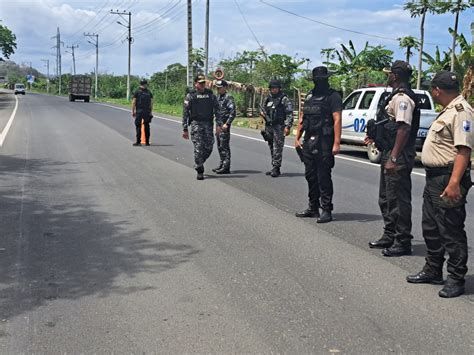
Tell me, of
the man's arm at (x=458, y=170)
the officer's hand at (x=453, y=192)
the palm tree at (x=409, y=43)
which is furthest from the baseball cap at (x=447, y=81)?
the palm tree at (x=409, y=43)

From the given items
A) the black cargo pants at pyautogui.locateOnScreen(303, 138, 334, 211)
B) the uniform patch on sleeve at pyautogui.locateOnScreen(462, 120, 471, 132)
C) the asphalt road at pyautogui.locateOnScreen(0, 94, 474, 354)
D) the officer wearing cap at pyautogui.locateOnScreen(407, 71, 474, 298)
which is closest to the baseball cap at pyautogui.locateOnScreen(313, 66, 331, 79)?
the black cargo pants at pyautogui.locateOnScreen(303, 138, 334, 211)

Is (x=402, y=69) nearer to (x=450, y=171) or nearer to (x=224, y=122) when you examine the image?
(x=450, y=171)

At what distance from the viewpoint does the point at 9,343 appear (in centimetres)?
347

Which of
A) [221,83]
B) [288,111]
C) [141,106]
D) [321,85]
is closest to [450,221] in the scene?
[321,85]

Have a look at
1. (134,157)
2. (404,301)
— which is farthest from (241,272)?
(134,157)

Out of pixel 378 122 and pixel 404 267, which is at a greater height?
pixel 378 122

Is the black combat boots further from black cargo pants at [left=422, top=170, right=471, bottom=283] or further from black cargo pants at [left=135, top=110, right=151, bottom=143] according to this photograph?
black cargo pants at [left=135, top=110, right=151, bottom=143]

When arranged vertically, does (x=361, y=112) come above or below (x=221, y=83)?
below

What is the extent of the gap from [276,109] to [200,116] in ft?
4.94

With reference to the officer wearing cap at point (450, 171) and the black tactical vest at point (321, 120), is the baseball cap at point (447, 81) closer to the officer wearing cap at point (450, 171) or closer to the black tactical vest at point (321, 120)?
the officer wearing cap at point (450, 171)

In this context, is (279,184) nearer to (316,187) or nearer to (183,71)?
(316,187)

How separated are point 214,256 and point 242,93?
29.2 metres

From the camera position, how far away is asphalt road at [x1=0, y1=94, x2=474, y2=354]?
11.8 feet

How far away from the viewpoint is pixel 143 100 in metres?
15.1
